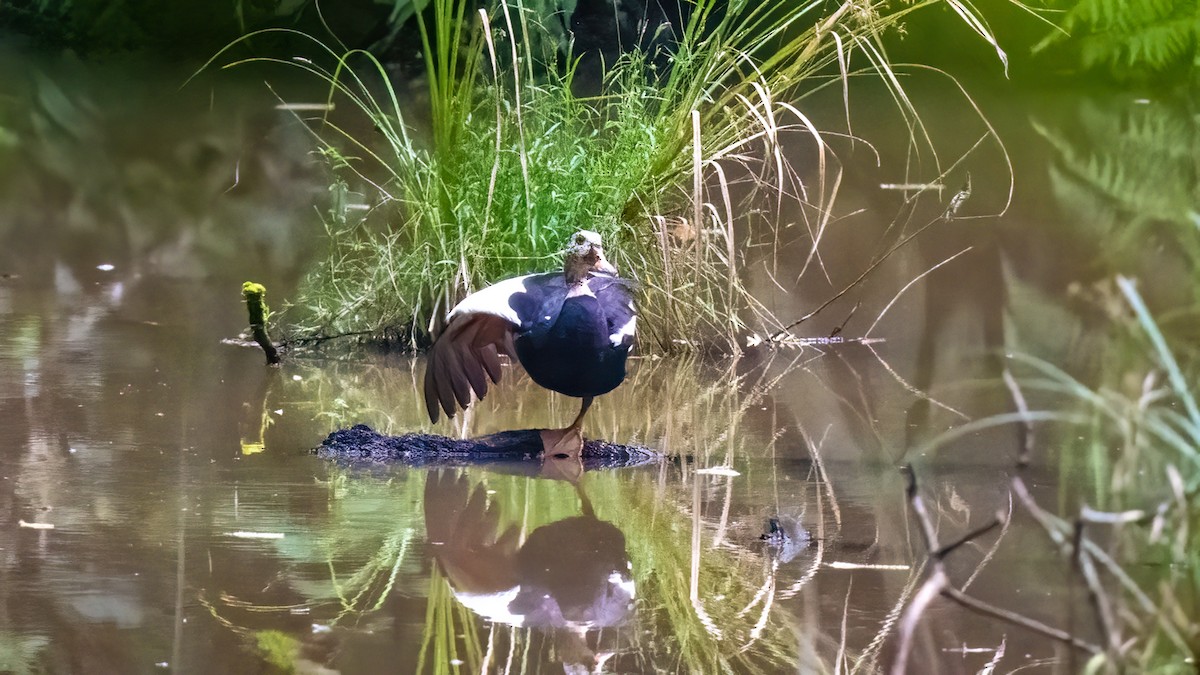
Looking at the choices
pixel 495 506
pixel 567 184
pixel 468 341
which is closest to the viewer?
pixel 495 506

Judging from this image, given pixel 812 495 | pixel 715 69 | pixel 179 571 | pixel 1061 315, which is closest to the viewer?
pixel 179 571

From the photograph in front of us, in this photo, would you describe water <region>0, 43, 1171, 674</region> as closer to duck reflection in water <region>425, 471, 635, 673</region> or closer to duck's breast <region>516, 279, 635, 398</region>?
duck reflection in water <region>425, 471, 635, 673</region>

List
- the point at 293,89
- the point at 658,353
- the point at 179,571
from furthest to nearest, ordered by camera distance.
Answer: the point at 293,89 → the point at 658,353 → the point at 179,571

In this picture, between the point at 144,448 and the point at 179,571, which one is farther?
the point at 144,448

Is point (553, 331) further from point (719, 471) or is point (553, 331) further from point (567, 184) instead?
point (567, 184)

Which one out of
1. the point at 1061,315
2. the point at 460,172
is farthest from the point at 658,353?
the point at 1061,315

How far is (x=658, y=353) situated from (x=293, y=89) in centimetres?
427

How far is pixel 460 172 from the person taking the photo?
3.74 meters

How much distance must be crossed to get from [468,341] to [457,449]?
0.71ft

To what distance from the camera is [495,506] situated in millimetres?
2262

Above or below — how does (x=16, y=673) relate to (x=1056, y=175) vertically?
below

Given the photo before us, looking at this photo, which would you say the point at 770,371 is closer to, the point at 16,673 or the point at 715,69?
the point at 715,69

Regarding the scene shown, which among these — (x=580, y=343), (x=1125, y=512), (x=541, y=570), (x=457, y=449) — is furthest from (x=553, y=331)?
(x=1125, y=512)

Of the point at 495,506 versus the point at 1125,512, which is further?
the point at 495,506
